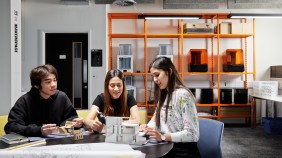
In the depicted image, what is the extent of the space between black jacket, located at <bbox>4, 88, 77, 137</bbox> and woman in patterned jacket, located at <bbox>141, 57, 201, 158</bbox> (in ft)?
2.58

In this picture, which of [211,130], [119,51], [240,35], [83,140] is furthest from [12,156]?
[240,35]

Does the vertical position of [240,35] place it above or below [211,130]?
above

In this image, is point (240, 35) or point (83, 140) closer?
point (83, 140)

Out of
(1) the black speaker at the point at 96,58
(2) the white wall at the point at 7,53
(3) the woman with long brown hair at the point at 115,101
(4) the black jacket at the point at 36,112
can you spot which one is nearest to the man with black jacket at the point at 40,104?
(4) the black jacket at the point at 36,112

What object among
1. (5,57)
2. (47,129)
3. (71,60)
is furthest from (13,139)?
(71,60)

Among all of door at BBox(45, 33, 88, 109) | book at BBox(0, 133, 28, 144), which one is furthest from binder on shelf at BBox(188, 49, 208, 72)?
book at BBox(0, 133, 28, 144)

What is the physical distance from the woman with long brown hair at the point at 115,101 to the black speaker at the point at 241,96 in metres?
3.92

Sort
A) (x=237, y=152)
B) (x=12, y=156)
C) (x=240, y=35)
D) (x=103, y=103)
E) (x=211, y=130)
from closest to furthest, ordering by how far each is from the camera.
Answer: (x=12, y=156) < (x=211, y=130) < (x=103, y=103) < (x=237, y=152) < (x=240, y=35)

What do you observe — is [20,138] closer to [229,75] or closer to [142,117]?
[142,117]

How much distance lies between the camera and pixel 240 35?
5695mm

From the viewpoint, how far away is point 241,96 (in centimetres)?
568

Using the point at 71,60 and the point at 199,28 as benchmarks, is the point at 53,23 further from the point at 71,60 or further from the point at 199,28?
the point at 199,28

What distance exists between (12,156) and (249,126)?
5928 millimetres

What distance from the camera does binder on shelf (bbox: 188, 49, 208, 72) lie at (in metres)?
5.67
